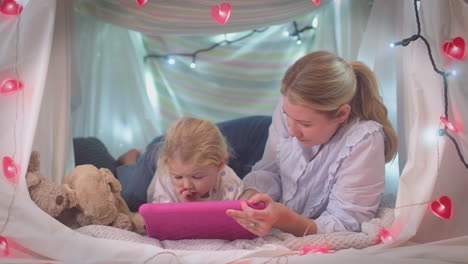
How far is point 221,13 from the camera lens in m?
1.74

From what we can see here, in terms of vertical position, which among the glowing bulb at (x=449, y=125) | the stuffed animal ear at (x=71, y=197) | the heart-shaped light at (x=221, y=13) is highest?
the heart-shaped light at (x=221, y=13)

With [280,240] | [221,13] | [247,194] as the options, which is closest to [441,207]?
[280,240]

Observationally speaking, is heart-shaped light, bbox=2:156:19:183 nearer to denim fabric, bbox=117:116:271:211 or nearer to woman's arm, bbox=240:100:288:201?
denim fabric, bbox=117:116:271:211

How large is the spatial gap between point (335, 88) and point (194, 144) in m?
0.46

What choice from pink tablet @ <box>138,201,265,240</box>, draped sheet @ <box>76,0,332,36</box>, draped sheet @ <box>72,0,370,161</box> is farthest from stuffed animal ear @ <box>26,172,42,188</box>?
draped sheet @ <box>72,0,370,161</box>

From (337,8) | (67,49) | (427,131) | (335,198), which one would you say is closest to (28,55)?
(67,49)

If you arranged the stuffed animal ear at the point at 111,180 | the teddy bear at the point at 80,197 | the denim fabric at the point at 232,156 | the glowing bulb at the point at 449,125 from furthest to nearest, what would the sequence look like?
the denim fabric at the point at 232,156
the stuffed animal ear at the point at 111,180
the teddy bear at the point at 80,197
the glowing bulb at the point at 449,125

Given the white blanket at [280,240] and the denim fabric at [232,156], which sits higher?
the denim fabric at [232,156]

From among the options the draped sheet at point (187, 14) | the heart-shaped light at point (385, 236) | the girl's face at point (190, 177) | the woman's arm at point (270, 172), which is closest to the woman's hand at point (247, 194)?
the woman's arm at point (270, 172)

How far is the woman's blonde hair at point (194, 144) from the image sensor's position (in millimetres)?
1524

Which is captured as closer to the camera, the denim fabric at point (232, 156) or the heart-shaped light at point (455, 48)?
the heart-shaped light at point (455, 48)

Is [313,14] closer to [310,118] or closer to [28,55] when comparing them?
[310,118]

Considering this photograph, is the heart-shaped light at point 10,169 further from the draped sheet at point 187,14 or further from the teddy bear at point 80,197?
the draped sheet at point 187,14

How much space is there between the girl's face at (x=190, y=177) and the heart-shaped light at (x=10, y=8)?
2.01 feet
